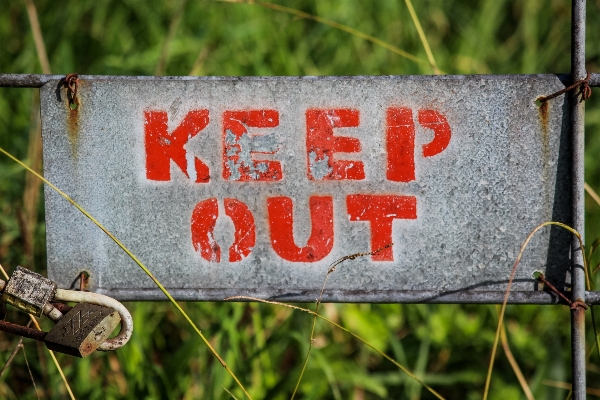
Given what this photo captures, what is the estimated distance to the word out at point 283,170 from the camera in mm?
842

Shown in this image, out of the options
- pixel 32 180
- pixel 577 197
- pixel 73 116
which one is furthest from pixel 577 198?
pixel 32 180

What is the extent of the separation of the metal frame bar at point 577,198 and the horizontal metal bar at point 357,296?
1.4 inches

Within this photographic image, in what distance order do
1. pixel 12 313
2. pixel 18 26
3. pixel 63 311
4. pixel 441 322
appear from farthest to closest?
pixel 18 26 < pixel 441 322 < pixel 12 313 < pixel 63 311

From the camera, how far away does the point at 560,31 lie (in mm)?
2086

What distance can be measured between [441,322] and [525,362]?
0.21m

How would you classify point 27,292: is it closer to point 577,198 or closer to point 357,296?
point 357,296

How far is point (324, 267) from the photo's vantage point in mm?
855

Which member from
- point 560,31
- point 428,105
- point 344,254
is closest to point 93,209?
point 344,254

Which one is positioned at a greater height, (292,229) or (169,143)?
(169,143)

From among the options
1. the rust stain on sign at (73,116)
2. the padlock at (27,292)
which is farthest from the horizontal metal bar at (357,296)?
the rust stain on sign at (73,116)

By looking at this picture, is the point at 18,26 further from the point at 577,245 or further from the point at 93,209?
the point at 577,245

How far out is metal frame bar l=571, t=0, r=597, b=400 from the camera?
79 cm

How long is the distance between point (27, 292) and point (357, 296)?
411mm

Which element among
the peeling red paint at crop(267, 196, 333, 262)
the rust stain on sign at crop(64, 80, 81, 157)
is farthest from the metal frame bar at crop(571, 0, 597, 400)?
the rust stain on sign at crop(64, 80, 81, 157)
